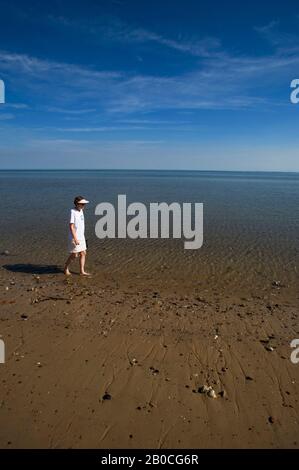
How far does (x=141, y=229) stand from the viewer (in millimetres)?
17484

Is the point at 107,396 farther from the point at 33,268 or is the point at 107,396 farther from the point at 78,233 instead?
the point at 33,268

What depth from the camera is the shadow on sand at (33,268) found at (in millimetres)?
10980

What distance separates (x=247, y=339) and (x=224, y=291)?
9.50ft

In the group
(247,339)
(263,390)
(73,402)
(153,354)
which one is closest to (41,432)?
(73,402)

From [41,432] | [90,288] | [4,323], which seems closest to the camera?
[41,432]

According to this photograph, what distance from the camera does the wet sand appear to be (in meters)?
4.42

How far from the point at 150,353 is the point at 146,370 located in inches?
19.9

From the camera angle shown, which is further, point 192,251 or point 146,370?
point 192,251

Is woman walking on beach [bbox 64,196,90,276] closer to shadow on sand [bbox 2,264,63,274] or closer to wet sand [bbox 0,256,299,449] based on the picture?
shadow on sand [bbox 2,264,63,274]

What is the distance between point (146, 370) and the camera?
5.67 metres

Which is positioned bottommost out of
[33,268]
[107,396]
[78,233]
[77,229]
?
[107,396]

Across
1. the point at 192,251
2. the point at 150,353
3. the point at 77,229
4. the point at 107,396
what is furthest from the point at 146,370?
the point at 192,251
